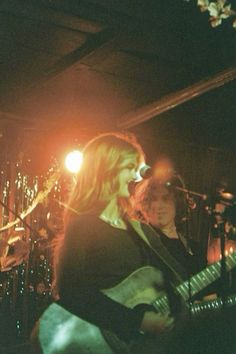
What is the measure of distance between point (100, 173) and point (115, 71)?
4.05ft

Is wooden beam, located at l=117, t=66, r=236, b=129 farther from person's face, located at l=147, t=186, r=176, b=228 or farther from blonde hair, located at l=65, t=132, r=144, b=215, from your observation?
blonde hair, located at l=65, t=132, r=144, b=215

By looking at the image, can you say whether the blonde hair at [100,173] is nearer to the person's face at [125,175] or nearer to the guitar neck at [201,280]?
the person's face at [125,175]

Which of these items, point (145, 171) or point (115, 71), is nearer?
point (145, 171)

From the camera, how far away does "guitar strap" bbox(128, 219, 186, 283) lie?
4418 mm

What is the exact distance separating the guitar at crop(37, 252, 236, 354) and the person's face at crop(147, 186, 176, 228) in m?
1.32

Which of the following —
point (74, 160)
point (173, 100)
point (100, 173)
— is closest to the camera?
point (100, 173)

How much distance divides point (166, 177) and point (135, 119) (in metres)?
2.26

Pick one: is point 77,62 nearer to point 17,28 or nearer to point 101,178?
point 17,28

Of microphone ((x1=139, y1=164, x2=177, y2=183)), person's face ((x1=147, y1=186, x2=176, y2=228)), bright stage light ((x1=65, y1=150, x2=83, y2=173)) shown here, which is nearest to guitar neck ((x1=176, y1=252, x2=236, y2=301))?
microphone ((x1=139, y1=164, x2=177, y2=183))

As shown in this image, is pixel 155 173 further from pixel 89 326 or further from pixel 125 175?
pixel 89 326

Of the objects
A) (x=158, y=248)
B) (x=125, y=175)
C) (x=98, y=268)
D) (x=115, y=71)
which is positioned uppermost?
(x=115, y=71)

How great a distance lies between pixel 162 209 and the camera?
18.7ft

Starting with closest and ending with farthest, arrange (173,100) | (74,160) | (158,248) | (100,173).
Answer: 1. (158,248)
2. (100,173)
3. (173,100)
4. (74,160)

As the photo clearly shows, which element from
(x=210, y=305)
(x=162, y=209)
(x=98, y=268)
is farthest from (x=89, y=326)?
(x=162, y=209)
